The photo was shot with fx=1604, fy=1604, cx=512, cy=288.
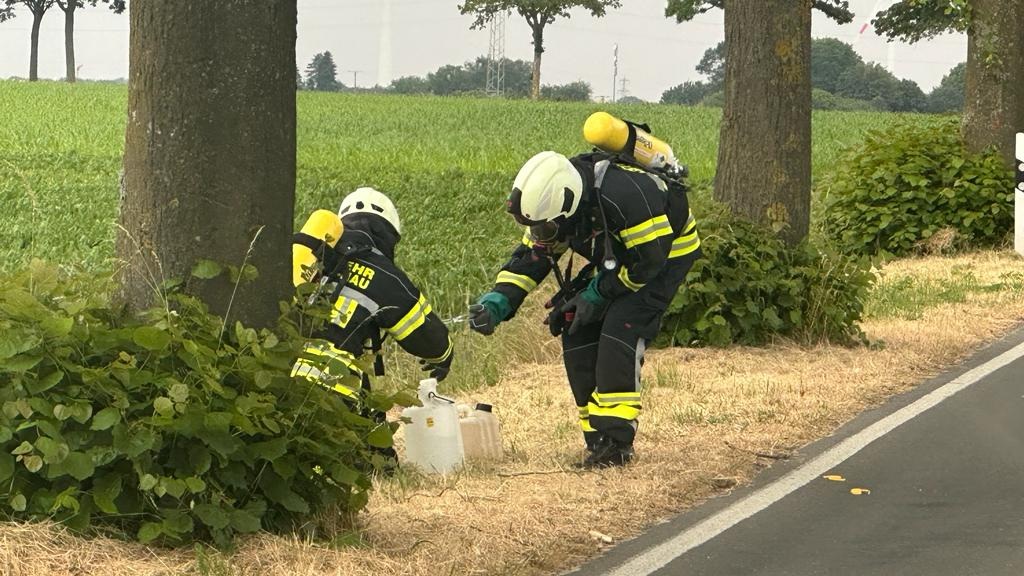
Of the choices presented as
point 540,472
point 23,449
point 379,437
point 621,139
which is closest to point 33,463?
point 23,449

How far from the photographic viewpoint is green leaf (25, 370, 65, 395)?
5.47m

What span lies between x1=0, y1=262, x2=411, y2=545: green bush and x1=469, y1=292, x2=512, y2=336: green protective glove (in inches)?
93.1

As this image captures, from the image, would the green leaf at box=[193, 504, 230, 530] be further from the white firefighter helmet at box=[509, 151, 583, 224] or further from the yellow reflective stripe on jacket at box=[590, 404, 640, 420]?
the yellow reflective stripe on jacket at box=[590, 404, 640, 420]

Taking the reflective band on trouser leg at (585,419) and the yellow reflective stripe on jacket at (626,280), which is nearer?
the yellow reflective stripe on jacket at (626,280)

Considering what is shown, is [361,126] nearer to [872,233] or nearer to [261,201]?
[872,233]

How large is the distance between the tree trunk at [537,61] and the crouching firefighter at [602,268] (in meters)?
78.0

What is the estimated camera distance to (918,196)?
1925 centimetres

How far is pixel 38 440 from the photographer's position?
538cm

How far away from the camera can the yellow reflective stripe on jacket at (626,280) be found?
8266mm

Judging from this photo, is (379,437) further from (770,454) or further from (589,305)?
(770,454)

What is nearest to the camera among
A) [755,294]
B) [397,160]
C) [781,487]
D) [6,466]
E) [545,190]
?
[6,466]

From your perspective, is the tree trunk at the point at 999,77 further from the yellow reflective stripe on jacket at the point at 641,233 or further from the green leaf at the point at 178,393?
the green leaf at the point at 178,393

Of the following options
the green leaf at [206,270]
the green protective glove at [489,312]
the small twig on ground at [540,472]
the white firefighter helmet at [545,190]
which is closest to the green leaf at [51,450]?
the green leaf at [206,270]

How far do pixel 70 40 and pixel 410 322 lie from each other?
322 ft
